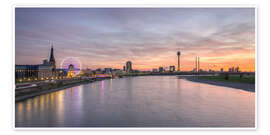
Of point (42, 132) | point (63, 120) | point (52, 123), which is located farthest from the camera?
point (63, 120)

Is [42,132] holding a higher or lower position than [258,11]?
lower

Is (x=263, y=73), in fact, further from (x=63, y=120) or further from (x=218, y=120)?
(x=63, y=120)

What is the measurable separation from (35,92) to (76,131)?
59.5ft

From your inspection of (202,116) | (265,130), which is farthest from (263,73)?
(202,116)

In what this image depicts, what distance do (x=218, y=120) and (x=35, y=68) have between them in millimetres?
106817

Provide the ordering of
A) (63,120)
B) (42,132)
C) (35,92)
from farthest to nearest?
1. (35,92)
2. (63,120)
3. (42,132)

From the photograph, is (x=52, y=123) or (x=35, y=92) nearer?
(x=52, y=123)

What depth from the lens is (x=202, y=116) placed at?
33.6 feet

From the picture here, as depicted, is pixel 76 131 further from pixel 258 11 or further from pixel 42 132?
pixel 258 11
